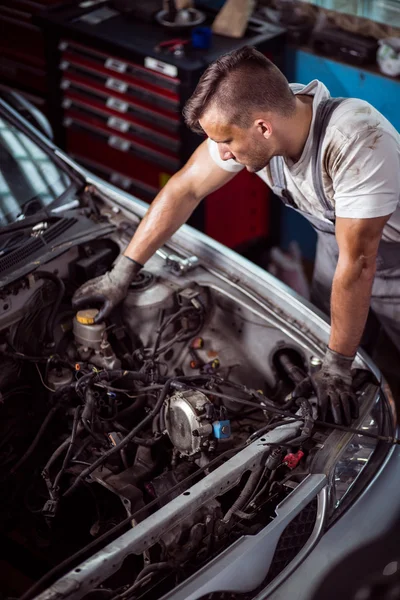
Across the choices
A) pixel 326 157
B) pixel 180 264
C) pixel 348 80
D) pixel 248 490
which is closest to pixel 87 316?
pixel 180 264

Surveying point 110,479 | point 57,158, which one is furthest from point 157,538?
point 57,158

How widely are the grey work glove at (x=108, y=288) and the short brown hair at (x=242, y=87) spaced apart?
2.31 feet

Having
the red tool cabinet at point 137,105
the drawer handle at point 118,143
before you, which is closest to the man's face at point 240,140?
the red tool cabinet at point 137,105

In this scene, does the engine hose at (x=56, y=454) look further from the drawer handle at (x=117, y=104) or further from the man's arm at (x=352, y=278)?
the drawer handle at (x=117, y=104)

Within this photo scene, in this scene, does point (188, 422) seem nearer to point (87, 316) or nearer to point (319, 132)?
point (87, 316)

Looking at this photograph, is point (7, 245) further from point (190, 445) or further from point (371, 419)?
point (371, 419)

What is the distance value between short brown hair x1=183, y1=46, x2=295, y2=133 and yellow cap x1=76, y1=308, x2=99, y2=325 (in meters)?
0.80

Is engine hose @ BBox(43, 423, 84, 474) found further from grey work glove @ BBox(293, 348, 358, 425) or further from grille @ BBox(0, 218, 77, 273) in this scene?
grey work glove @ BBox(293, 348, 358, 425)

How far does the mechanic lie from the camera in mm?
2561

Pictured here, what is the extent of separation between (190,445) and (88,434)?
0.36 m

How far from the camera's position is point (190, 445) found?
259cm

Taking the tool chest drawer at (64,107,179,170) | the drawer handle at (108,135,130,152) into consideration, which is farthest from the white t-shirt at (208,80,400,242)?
the drawer handle at (108,135,130,152)

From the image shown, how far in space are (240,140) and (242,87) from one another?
162mm

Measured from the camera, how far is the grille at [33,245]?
2879mm
